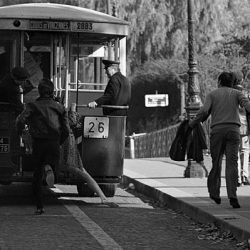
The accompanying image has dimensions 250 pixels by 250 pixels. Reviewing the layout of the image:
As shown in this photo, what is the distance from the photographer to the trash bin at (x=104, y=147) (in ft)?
43.7

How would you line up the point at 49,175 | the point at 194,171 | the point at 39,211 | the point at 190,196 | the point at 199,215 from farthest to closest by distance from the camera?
the point at 194,171, the point at 190,196, the point at 39,211, the point at 49,175, the point at 199,215

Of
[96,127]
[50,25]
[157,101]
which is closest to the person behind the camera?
[96,127]

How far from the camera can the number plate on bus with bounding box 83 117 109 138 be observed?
13234mm

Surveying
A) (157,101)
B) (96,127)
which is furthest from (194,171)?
(157,101)

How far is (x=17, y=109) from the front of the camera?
13.1 meters

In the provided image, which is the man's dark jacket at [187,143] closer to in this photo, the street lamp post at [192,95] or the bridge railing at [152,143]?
the street lamp post at [192,95]

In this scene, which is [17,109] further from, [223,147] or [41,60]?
[223,147]

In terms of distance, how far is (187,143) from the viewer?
1360cm

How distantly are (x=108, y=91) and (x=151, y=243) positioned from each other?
4181 mm

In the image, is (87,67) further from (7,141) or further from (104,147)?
(7,141)

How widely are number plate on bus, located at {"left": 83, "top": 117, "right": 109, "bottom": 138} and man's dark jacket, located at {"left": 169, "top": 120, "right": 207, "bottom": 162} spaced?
3.56 feet

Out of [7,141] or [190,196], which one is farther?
[190,196]

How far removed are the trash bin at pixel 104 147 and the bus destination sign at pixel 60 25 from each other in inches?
62.2

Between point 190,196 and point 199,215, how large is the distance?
1753 millimetres
